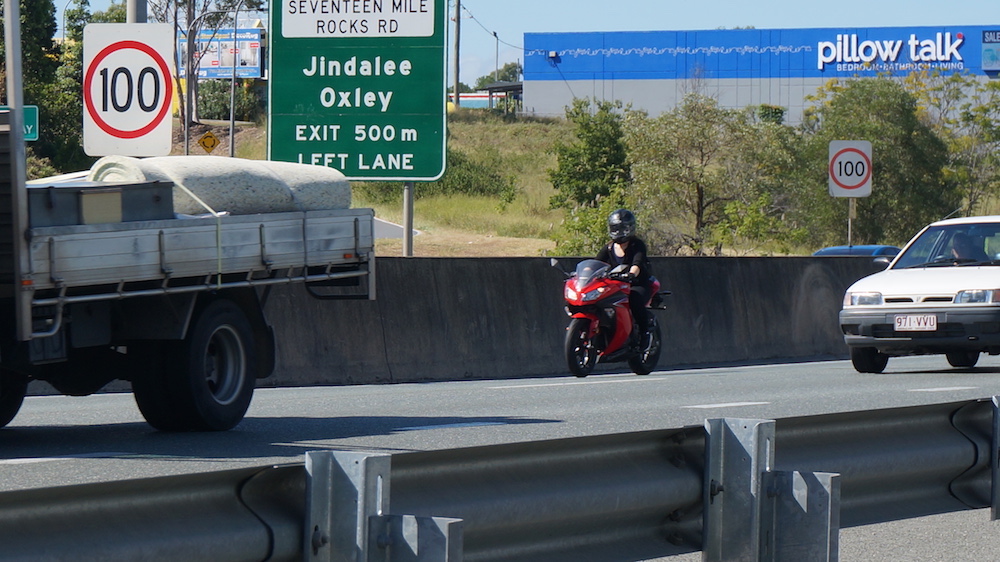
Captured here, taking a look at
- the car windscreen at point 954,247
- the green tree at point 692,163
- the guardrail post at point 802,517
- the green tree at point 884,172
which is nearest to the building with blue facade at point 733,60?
the green tree at point 884,172

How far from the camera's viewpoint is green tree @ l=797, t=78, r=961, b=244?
198 ft

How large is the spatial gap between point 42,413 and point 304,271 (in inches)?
91.6

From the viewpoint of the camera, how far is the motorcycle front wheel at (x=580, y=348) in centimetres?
1511

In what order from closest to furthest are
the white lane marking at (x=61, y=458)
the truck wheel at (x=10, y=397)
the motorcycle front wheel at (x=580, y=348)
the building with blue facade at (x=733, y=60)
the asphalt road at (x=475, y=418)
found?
the asphalt road at (x=475, y=418) < the white lane marking at (x=61, y=458) < the truck wheel at (x=10, y=397) < the motorcycle front wheel at (x=580, y=348) < the building with blue facade at (x=733, y=60)

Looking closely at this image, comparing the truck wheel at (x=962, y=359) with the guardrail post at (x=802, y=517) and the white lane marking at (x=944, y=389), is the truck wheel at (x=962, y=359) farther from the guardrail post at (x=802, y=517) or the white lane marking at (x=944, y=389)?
the guardrail post at (x=802, y=517)

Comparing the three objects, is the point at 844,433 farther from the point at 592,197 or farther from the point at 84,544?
the point at 592,197

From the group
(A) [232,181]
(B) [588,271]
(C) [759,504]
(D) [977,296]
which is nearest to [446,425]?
(A) [232,181]

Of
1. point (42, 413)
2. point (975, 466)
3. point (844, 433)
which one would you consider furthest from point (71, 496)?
point (42, 413)

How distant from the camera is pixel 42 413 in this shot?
1138 centimetres

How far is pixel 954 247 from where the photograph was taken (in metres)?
16.9

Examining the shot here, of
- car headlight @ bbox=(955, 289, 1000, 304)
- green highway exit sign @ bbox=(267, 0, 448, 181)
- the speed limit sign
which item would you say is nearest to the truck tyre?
the speed limit sign

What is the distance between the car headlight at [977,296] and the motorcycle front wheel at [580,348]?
374 centimetres

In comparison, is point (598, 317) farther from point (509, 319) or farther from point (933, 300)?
point (933, 300)

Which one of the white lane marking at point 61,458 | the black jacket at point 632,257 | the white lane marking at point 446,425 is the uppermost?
the black jacket at point 632,257
